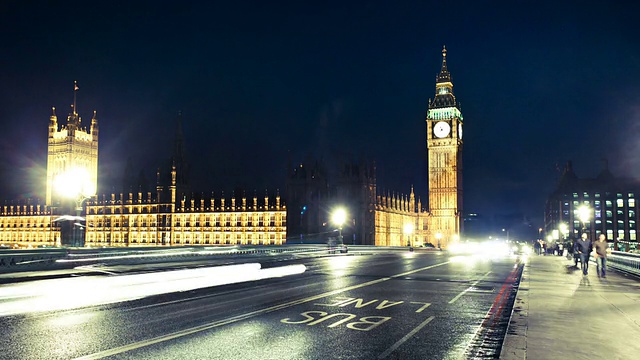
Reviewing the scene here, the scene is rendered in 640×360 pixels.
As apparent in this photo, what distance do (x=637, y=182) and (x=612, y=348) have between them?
189 meters

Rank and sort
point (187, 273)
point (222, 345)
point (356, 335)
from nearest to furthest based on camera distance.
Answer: point (222, 345), point (356, 335), point (187, 273)

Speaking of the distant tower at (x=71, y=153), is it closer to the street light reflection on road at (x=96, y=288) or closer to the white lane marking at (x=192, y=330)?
the street light reflection on road at (x=96, y=288)

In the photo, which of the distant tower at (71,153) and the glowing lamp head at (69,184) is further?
the distant tower at (71,153)

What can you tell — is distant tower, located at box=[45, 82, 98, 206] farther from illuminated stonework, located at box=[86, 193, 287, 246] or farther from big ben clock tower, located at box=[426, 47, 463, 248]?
big ben clock tower, located at box=[426, 47, 463, 248]

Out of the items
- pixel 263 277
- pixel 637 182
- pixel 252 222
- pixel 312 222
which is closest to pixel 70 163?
pixel 252 222

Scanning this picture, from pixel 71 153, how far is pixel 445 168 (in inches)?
3841

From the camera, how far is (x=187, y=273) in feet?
72.9

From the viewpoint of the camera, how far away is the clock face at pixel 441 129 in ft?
481

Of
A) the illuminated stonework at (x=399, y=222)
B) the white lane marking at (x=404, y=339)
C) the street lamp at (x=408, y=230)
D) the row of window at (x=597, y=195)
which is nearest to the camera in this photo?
the white lane marking at (x=404, y=339)

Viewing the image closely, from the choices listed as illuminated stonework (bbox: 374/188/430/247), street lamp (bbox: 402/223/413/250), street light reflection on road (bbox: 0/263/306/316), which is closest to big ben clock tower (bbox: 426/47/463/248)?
illuminated stonework (bbox: 374/188/430/247)

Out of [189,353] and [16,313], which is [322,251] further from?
[189,353]

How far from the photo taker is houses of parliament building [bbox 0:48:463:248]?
355 ft

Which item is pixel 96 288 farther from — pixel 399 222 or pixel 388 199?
pixel 399 222

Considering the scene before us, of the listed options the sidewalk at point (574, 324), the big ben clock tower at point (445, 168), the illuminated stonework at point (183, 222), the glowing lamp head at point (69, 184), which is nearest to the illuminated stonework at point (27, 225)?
the glowing lamp head at point (69, 184)
